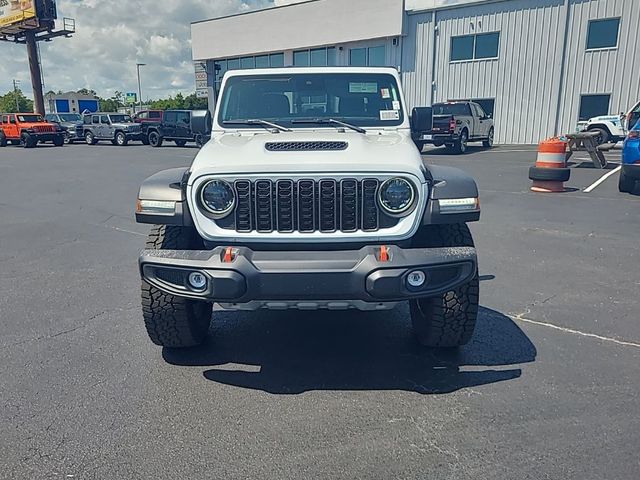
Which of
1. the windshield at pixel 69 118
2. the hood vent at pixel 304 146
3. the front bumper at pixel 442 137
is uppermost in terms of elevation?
the windshield at pixel 69 118

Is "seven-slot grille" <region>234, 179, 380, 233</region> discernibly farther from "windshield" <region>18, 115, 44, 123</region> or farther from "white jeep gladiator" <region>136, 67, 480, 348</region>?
"windshield" <region>18, 115, 44, 123</region>

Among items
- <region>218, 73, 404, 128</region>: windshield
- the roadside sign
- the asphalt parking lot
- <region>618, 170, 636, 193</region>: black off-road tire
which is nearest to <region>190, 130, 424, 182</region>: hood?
<region>218, 73, 404, 128</region>: windshield

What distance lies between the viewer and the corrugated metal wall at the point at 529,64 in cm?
2214

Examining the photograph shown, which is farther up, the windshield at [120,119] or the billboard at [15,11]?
the billboard at [15,11]

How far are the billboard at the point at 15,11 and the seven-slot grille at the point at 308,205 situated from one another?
42149 mm

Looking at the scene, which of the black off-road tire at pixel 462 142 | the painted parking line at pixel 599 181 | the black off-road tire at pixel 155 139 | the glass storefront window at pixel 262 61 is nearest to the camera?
the painted parking line at pixel 599 181

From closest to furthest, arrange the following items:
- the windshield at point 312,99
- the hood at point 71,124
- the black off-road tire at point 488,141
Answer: the windshield at point 312,99
the black off-road tire at point 488,141
the hood at point 71,124

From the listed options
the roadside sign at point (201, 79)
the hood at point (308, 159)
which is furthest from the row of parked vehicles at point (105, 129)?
the hood at point (308, 159)

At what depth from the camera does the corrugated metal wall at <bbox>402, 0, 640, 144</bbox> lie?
22.1 m

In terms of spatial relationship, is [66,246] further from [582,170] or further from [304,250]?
[582,170]

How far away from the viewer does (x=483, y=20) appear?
24.9 metres

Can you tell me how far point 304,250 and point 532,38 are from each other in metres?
24.8

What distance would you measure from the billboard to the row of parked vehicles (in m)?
11.2

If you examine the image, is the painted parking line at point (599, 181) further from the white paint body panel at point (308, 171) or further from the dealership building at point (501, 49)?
the dealership building at point (501, 49)
